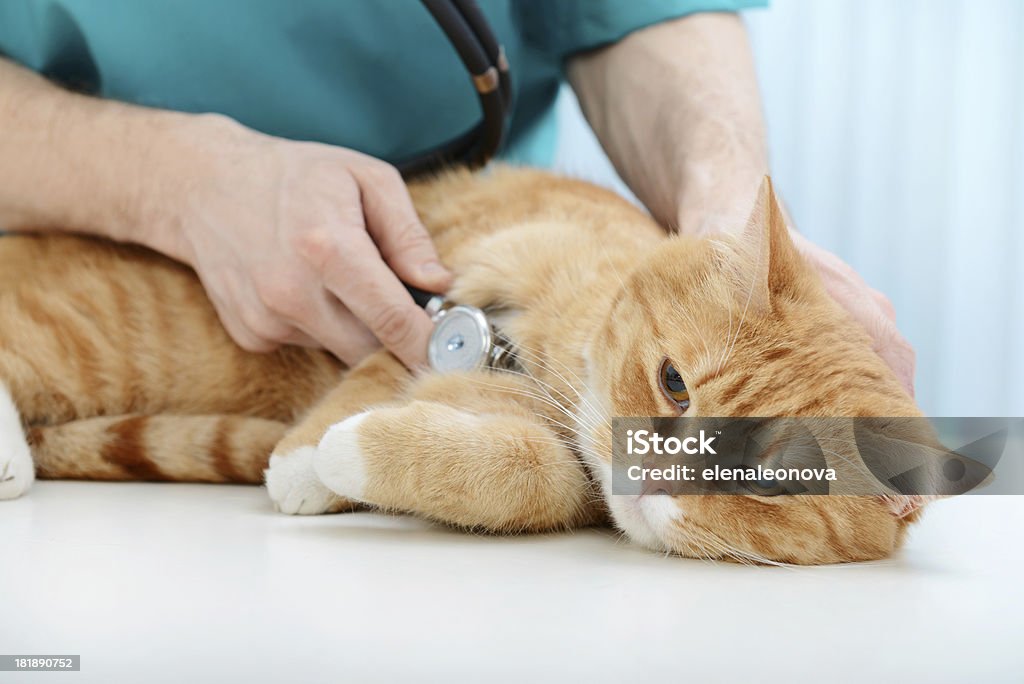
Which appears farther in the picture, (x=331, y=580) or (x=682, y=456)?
(x=682, y=456)

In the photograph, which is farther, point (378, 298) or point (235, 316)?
point (235, 316)

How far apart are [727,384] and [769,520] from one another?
0.15m

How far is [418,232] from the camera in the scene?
1.30m

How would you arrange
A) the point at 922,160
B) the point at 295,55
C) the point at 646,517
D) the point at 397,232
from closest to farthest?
the point at 646,517 → the point at 397,232 → the point at 295,55 → the point at 922,160

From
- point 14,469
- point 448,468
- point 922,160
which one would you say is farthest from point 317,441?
point 922,160

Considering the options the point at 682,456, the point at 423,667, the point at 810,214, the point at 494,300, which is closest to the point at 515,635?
the point at 423,667

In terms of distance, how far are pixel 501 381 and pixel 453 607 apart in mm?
472

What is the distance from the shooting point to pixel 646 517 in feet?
3.01

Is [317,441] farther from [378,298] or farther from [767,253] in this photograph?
[767,253]

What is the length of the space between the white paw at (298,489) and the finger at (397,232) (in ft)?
1.09

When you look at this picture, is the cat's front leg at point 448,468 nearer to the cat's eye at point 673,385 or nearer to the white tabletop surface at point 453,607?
the white tabletop surface at point 453,607

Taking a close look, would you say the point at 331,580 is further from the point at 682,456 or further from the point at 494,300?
the point at 494,300

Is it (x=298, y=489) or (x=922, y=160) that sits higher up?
(x=922, y=160)

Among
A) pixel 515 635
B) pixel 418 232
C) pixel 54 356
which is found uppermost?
pixel 418 232
